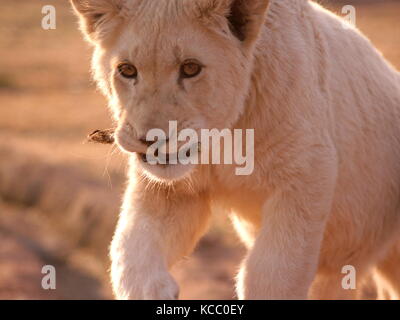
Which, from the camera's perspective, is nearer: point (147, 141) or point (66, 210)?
point (147, 141)

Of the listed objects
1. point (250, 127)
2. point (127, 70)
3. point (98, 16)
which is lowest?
point (250, 127)

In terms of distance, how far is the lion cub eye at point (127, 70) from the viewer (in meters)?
4.32

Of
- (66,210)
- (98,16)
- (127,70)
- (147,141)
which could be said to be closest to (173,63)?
(127,70)

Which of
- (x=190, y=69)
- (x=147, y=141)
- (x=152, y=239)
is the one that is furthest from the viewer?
(x=152, y=239)

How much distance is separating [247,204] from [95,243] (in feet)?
17.3

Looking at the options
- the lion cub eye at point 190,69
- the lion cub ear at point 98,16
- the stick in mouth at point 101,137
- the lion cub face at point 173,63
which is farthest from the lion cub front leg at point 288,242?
the lion cub ear at point 98,16

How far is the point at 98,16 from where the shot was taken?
461 cm

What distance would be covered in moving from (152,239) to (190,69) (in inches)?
37.1

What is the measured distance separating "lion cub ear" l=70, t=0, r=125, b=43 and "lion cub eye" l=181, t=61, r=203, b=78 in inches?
16.5

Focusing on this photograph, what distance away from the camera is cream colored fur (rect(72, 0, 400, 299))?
4.30 m

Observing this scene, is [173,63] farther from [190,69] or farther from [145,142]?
[145,142]

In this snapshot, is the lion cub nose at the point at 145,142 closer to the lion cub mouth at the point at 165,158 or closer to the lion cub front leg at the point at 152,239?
the lion cub mouth at the point at 165,158

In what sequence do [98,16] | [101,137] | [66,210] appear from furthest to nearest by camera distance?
[66,210] → [101,137] → [98,16]
